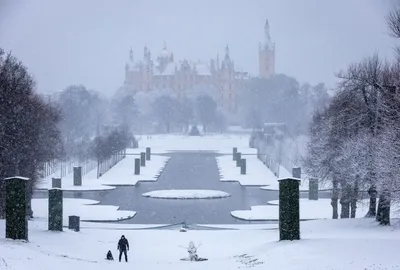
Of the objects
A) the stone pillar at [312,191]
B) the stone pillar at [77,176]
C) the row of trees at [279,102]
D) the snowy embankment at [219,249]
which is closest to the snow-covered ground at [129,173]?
the stone pillar at [77,176]

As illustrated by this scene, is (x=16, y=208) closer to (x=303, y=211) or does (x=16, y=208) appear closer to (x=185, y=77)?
(x=303, y=211)

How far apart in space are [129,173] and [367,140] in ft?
122

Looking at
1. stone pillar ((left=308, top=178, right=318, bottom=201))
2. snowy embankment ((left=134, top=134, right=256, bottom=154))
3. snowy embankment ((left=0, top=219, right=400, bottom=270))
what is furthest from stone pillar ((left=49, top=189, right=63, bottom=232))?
snowy embankment ((left=134, top=134, right=256, bottom=154))

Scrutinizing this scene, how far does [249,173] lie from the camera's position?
5766 centimetres

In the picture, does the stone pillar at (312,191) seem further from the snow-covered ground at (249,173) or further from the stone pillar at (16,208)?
the stone pillar at (16,208)

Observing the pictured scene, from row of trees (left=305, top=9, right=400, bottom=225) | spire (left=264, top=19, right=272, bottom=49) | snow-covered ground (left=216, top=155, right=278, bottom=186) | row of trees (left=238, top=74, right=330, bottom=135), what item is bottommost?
snow-covered ground (left=216, top=155, right=278, bottom=186)

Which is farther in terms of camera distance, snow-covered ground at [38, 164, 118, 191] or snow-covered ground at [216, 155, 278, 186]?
snow-covered ground at [216, 155, 278, 186]

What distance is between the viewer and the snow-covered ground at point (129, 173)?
51556 mm

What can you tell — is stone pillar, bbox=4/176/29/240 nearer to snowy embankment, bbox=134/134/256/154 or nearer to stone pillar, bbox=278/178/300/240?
stone pillar, bbox=278/178/300/240

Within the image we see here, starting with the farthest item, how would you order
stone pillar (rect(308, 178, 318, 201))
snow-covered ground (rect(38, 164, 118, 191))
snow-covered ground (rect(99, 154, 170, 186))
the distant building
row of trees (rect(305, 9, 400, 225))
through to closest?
the distant building < snow-covered ground (rect(99, 154, 170, 186)) < snow-covered ground (rect(38, 164, 118, 191)) < stone pillar (rect(308, 178, 318, 201)) < row of trees (rect(305, 9, 400, 225))

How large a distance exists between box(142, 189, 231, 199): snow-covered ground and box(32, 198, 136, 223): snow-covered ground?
4926 millimetres

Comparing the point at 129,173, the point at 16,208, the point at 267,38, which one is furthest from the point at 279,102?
the point at 16,208

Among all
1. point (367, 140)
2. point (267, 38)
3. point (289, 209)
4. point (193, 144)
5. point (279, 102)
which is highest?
point (267, 38)

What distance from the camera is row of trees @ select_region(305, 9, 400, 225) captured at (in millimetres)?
19359
